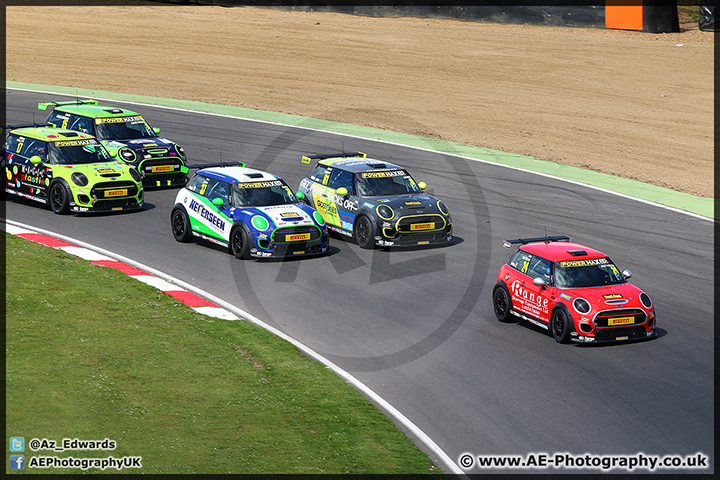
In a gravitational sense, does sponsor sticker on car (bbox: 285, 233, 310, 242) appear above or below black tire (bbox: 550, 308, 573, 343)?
above

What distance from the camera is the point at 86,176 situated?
21.7m

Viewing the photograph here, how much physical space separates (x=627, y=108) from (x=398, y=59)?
12.2 metres

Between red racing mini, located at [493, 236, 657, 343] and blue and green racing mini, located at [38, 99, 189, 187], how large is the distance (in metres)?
11.9

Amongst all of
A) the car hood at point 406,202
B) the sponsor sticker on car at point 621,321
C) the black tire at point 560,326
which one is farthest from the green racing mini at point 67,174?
the sponsor sticker on car at point 621,321

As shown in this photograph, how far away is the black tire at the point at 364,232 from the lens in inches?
778

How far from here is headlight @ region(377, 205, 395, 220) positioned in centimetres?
1973

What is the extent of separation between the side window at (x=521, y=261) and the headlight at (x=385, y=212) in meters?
4.23

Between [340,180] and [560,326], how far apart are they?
8062mm

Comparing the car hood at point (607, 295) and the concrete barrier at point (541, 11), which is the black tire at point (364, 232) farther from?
the concrete barrier at point (541, 11)

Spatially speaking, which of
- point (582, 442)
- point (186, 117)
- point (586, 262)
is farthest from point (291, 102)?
point (582, 442)

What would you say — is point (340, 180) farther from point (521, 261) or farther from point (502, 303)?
point (502, 303)

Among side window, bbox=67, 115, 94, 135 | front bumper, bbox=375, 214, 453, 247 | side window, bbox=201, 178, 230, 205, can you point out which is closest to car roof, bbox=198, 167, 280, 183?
side window, bbox=201, 178, 230, 205

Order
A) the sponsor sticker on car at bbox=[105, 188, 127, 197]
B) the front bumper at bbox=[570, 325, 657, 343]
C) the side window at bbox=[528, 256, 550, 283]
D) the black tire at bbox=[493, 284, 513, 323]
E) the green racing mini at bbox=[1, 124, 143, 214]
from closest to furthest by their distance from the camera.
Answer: the front bumper at bbox=[570, 325, 657, 343], the side window at bbox=[528, 256, 550, 283], the black tire at bbox=[493, 284, 513, 323], the green racing mini at bbox=[1, 124, 143, 214], the sponsor sticker on car at bbox=[105, 188, 127, 197]

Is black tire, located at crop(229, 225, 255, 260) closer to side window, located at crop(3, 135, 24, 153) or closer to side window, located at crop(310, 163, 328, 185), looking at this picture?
side window, located at crop(310, 163, 328, 185)
